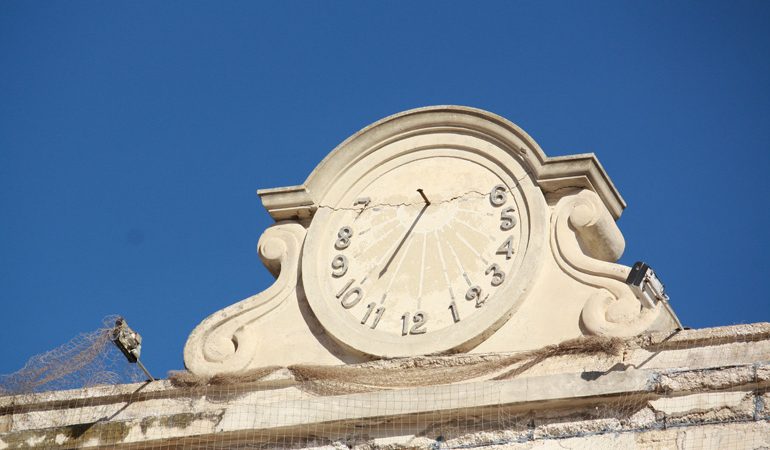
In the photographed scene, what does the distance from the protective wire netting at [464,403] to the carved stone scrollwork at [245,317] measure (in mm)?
174

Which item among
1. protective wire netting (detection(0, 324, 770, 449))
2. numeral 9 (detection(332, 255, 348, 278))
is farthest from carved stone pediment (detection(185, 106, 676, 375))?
protective wire netting (detection(0, 324, 770, 449))

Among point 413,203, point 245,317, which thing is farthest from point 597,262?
point 245,317

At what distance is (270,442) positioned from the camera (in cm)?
1234

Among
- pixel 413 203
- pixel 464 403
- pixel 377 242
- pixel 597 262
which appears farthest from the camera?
pixel 413 203

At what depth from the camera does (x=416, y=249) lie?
42.8 ft

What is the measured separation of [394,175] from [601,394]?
8.72ft

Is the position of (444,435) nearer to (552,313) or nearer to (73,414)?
(552,313)

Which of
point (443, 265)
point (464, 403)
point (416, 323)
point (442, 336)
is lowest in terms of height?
point (464, 403)

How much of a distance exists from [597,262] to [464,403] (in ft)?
4.56

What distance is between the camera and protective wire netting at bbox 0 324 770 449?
11531mm

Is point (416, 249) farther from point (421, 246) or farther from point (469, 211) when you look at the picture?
point (469, 211)

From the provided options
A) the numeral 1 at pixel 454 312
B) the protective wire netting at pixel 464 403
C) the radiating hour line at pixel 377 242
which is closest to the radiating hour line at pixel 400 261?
the radiating hour line at pixel 377 242

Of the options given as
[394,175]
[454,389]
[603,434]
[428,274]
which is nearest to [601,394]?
[603,434]

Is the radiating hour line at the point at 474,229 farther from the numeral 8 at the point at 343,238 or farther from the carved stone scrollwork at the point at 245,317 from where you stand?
the carved stone scrollwork at the point at 245,317
